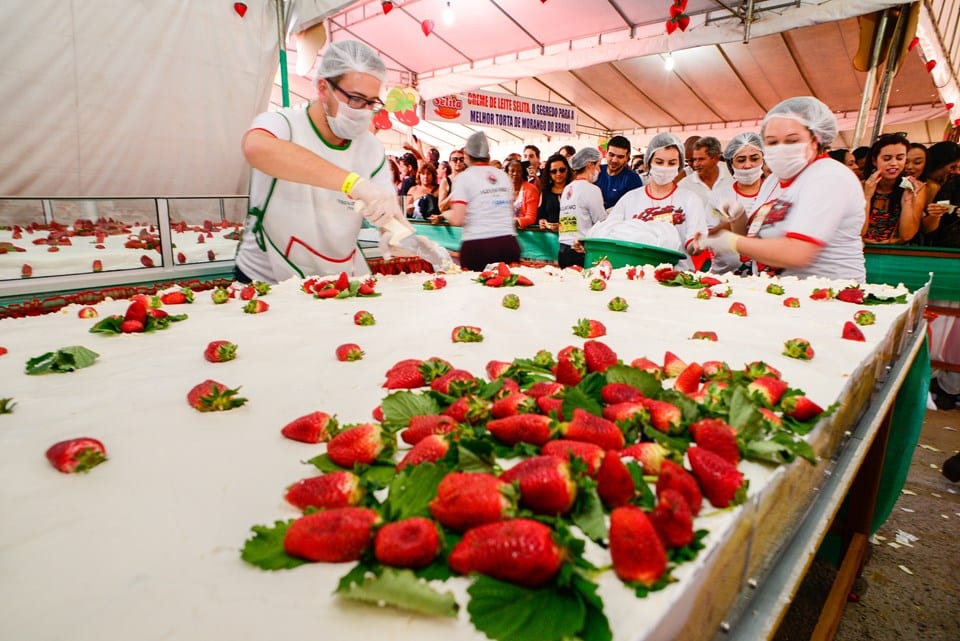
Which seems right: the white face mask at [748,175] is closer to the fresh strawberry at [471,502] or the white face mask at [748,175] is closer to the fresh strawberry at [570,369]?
the fresh strawberry at [570,369]

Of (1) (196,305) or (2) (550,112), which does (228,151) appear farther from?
(2) (550,112)

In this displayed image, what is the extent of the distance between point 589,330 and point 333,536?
1023 millimetres

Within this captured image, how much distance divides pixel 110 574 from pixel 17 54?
447 centimetres

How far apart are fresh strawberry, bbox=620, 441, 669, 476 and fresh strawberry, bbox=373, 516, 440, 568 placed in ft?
1.03

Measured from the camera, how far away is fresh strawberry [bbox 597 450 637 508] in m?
0.62

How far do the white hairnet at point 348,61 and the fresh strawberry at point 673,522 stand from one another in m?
2.11

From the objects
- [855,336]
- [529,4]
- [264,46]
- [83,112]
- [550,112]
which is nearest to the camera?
[855,336]

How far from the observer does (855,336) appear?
1.47 meters

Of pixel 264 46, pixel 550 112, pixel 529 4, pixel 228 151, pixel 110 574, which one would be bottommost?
pixel 110 574

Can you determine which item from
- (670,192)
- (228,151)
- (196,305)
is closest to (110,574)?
(196,305)

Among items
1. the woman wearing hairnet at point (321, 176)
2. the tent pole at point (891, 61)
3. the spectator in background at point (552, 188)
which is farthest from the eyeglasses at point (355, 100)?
the tent pole at point (891, 61)

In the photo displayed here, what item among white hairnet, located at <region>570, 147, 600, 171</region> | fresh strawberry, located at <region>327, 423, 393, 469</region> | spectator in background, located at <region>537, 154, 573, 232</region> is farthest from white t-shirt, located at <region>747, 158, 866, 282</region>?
spectator in background, located at <region>537, 154, 573, 232</region>

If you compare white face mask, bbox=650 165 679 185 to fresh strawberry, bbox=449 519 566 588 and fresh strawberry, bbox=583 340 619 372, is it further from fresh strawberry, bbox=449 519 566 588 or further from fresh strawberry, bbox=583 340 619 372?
fresh strawberry, bbox=449 519 566 588

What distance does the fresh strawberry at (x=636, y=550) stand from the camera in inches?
20.8
